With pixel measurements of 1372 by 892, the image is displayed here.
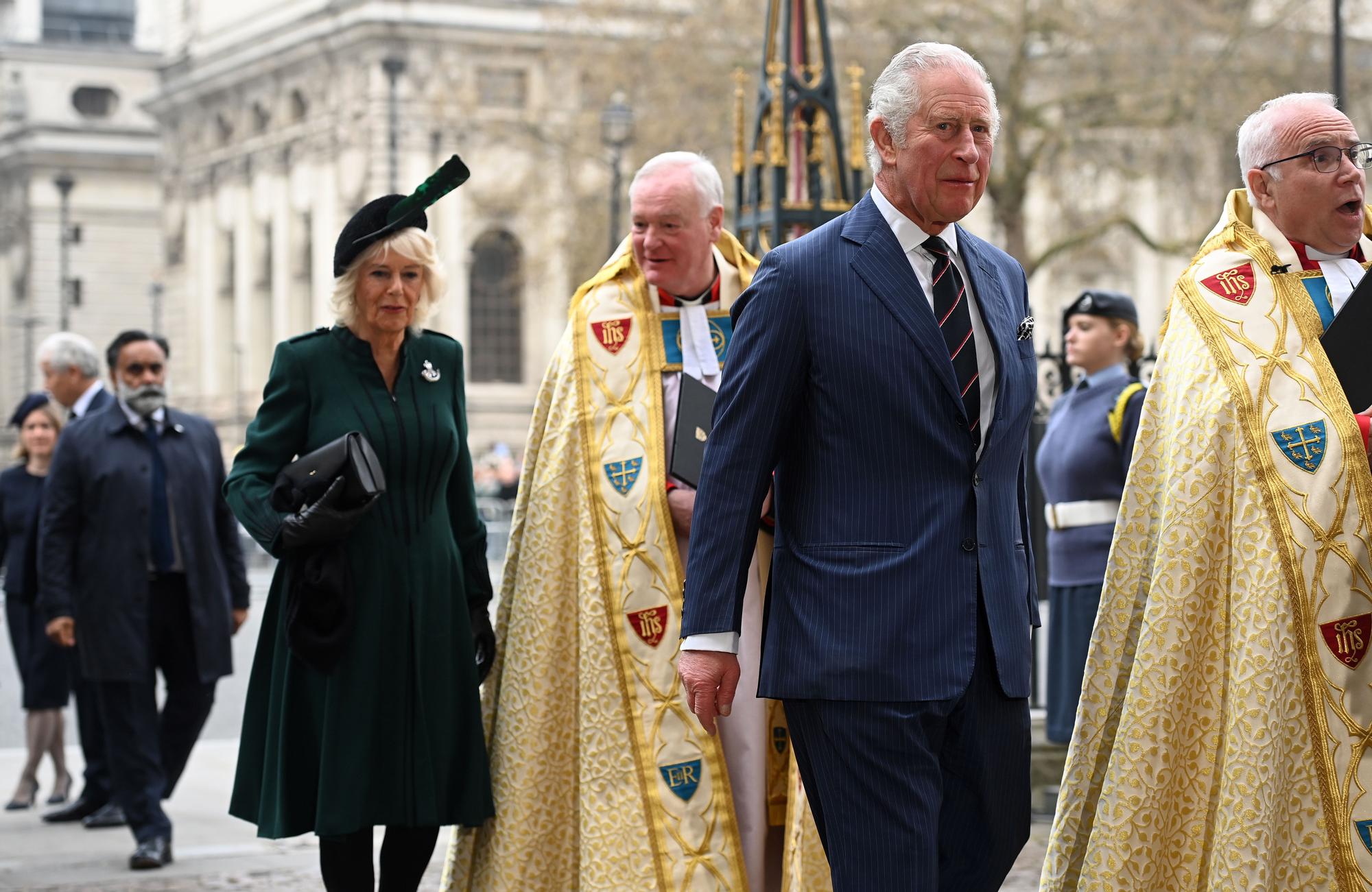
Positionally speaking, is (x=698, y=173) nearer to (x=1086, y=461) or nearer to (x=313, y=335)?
(x=313, y=335)

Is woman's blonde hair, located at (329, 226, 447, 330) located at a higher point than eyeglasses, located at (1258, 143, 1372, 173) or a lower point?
lower

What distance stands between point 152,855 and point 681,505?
10.5ft

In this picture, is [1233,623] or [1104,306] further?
[1104,306]

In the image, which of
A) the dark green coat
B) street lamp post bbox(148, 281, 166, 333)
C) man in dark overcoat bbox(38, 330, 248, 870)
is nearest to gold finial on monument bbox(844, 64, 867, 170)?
man in dark overcoat bbox(38, 330, 248, 870)

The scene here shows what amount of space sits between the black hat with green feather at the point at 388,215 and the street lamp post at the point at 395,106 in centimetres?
4758

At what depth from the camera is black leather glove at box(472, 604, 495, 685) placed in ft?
18.6

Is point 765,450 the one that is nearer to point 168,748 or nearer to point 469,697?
point 469,697

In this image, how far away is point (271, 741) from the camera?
545 centimetres

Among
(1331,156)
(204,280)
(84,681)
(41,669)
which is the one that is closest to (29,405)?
(41,669)

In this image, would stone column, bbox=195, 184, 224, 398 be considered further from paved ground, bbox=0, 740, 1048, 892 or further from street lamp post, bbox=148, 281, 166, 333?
paved ground, bbox=0, 740, 1048, 892

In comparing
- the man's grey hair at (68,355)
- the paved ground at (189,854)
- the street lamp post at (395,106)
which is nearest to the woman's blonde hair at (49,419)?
the man's grey hair at (68,355)

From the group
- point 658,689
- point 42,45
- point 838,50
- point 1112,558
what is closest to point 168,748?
point 658,689

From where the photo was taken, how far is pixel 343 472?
17.3ft

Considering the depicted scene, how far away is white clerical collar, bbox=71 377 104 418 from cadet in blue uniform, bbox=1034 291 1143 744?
420cm
